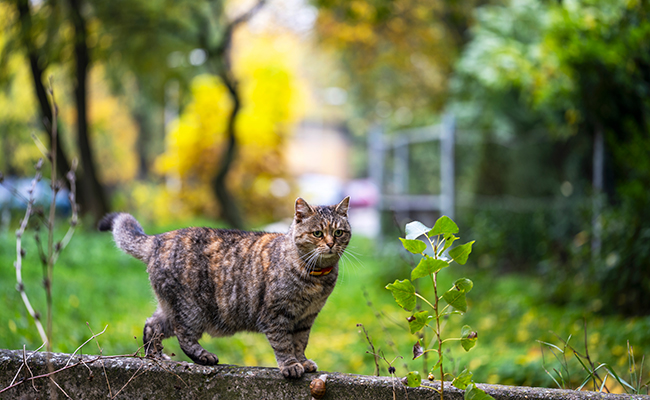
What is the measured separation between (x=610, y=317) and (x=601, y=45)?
2509mm

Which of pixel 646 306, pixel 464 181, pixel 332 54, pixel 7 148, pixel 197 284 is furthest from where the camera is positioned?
pixel 332 54

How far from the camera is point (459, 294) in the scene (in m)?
1.99

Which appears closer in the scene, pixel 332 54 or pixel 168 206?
pixel 168 206

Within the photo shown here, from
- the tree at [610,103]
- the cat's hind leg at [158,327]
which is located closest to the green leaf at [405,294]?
the cat's hind leg at [158,327]

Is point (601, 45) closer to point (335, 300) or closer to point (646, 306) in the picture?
point (646, 306)

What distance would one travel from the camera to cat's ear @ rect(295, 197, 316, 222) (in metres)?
2.70

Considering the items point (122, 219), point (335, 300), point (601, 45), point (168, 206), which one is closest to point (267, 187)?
point (168, 206)

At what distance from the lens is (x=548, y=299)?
Result: 591cm

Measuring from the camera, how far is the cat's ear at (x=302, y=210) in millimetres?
2697

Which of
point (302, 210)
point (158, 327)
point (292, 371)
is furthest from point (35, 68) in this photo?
point (292, 371)

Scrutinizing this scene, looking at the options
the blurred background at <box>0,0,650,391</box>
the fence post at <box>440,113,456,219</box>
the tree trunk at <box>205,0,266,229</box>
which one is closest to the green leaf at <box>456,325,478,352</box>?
the blurred background at <box>0,0,650,391</box>

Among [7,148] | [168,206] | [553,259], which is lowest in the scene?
[168,206]

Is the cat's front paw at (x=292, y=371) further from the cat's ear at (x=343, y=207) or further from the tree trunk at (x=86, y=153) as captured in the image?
the tree trunk at (x=86, y=153)

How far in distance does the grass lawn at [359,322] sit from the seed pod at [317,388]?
A: 0.53 meters
